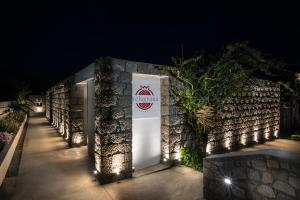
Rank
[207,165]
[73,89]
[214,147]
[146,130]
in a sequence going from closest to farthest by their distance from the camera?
[207,165]
[146,130]
[214,147]
[73,89]

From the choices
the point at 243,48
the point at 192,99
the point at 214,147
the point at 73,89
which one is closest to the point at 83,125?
the point at 73,89

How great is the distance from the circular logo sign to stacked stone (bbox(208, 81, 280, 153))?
2920 millimetres

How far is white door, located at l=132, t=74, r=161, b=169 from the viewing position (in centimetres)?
528

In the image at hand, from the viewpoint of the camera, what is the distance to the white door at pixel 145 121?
528 centimetres

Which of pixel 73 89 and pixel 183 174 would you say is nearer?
pixel 183 174

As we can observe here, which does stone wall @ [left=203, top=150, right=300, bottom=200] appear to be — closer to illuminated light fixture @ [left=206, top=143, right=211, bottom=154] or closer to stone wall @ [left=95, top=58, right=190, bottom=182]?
stone wall @ [left=95, top=58, right=190, bottom=182]

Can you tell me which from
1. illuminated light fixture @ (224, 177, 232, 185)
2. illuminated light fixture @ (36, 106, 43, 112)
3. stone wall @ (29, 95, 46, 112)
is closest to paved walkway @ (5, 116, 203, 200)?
illuminated light fixture @ (224, 177, 232, 185)

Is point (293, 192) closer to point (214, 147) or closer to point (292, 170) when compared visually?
point (292, 170)

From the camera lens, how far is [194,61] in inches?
248

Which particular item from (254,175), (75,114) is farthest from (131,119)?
(75,114)

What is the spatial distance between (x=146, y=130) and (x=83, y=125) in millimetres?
3614

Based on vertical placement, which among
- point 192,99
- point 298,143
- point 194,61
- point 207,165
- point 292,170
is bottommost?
point 298,143

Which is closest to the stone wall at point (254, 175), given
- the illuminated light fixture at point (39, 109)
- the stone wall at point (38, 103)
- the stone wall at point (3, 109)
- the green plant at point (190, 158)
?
the green plant at point (190, 158)

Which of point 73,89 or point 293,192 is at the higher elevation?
point 73,89
